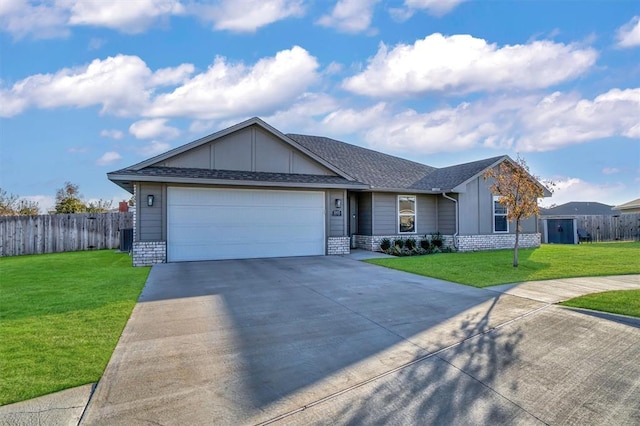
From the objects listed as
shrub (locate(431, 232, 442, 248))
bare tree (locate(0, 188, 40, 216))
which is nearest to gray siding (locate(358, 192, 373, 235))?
shrub (locate(431, 232, 442, 248))

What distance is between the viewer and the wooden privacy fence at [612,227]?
73.9 feet

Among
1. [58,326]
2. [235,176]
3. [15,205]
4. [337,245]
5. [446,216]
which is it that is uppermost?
[235,176]

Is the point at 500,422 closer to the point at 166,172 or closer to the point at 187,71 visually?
the point at 166,172

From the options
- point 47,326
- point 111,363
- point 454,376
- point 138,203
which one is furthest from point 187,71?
point 454,376

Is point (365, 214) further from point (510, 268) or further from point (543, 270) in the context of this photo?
point (543, 270)

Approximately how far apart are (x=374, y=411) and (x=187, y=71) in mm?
13574

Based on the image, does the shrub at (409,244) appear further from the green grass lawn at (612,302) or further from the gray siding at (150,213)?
the gray siding at (150,213)

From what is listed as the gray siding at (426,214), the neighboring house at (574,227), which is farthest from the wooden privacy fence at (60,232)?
the neighboring house at (574,227)

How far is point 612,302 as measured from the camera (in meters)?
5.93

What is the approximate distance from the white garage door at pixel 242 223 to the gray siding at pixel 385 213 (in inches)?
113

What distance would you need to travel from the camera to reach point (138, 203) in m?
11.1

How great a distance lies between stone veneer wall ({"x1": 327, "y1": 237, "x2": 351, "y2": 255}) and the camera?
1373cm

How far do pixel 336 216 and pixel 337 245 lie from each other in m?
1.16

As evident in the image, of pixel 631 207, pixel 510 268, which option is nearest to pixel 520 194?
pixel 510 268
